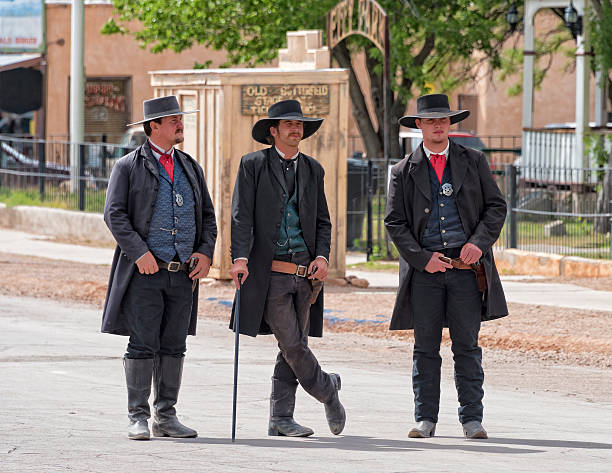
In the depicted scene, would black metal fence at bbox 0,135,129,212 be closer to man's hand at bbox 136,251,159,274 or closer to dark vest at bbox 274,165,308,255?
dark vest at bbox 274,165,308,255

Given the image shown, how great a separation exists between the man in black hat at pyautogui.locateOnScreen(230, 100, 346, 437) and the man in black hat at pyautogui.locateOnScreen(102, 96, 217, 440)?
28cm

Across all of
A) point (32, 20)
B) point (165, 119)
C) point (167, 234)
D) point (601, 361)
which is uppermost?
point (32, 20)

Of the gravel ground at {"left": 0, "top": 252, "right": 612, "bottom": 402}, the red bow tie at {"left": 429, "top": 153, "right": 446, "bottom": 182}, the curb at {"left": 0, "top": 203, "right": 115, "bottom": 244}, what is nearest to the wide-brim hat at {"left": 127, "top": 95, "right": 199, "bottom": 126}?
the red bow tie at {"left": 429, "top": 153, "right": 446, "bottom": 182}

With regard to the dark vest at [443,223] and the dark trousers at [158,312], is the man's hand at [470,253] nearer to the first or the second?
the dark vest at [443,223]

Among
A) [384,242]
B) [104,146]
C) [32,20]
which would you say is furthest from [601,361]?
[32,20]

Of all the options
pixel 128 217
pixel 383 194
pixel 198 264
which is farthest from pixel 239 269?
pixel 383 194

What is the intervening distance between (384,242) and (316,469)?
13.2m

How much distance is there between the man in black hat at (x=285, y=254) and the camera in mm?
7500

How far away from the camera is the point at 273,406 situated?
763 centimetres

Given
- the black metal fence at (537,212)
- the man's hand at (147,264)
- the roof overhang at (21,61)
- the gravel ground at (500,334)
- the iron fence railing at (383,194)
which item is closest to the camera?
the man's hand at (147,264)

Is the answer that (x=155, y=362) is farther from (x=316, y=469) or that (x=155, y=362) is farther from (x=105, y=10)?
(x=105, y=10)

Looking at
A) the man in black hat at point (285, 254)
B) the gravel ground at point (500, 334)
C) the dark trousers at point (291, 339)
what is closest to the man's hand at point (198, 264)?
the man in black hat at point (285, 254)

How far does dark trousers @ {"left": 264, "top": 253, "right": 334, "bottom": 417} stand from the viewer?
24.6ft

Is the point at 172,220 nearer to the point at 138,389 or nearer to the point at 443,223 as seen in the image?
the point at 138,389
